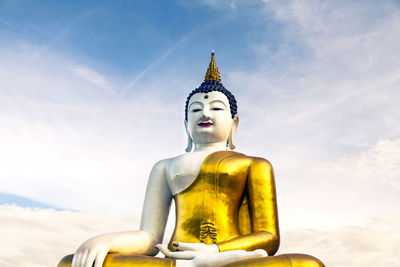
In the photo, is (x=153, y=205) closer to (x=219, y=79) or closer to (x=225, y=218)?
(x=225, y=218)

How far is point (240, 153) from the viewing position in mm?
7086

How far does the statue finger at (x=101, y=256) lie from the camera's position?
5582 mm

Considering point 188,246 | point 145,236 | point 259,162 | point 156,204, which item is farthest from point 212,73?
point 188,246

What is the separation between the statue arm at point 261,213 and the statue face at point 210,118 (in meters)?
0.72

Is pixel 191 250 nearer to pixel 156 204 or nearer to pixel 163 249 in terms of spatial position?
pixel 163 249

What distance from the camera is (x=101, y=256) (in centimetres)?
565

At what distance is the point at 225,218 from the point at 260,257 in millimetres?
1281

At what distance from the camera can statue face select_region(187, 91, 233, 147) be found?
23.5 feet

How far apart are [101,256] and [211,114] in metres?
2.56

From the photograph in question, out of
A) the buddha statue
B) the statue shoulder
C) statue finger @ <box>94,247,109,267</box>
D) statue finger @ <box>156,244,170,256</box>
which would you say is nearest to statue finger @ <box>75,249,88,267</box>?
the buddha statue

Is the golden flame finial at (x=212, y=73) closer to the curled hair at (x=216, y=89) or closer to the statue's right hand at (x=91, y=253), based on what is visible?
the curled hair at (x=216, y=89)

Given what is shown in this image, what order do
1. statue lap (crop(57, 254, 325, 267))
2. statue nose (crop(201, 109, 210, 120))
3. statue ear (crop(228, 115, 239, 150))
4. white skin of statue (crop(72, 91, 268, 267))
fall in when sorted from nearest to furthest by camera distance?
statue lap (crop(57, 254, 325, 267)) < white skin of statue (crop(72, 91, 268, 267)) < statue nose (crop(201, 109, 210, 120)) < statue ear (crop(228, 115, 239, 150))

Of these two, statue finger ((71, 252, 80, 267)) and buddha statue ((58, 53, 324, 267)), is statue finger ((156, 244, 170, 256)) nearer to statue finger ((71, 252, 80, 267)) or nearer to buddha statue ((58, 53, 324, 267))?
buddha statue ((58, 53, 324, 267))

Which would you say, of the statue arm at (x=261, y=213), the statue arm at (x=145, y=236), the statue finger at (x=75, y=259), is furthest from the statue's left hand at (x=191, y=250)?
the statue finger at (x=75, y=259)
